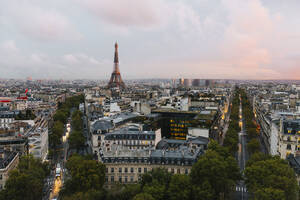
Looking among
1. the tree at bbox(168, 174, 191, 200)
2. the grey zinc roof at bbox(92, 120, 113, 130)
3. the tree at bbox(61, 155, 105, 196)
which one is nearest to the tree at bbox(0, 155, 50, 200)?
the tree at bbox(61, 155, 105, 196)

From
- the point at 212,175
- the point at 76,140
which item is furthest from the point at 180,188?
the point at 76,140

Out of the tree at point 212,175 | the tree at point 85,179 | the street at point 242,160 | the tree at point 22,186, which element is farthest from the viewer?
Result: the street at point 242,160

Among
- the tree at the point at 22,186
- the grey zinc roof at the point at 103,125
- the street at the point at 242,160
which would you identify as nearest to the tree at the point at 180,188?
the street at the point at 242,160

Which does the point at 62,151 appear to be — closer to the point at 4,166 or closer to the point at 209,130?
the point at 4,166

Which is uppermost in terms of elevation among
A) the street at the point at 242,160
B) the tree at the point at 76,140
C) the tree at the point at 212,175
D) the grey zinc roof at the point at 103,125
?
the grey zinc roof at the point at 103,125

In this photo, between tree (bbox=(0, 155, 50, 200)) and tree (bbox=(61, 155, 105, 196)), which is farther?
tree (bbox=(61, 155, 105, 196))

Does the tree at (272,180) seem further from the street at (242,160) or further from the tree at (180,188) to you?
the tree at (180,188)

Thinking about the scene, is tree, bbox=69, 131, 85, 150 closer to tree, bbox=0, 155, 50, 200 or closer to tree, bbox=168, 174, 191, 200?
tree, bbox=0, 155, 50, 200

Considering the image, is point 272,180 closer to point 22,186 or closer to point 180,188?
point 180,188

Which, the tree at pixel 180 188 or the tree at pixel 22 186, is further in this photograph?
the tree at pixel 22 186

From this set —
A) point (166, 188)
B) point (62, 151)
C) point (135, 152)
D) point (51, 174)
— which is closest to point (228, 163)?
point (166, 188)

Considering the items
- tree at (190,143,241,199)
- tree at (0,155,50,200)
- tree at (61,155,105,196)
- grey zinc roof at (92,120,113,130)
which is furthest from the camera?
grey zinc roof at (92,120,113,130)
